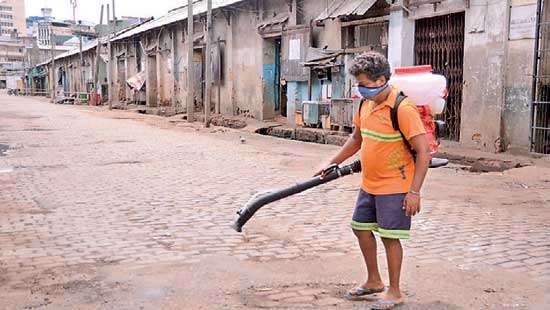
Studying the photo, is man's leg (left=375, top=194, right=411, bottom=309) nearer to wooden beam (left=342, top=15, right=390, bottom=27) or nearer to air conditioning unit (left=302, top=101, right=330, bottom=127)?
wooden beam (left=342, top=15, right=390, bottom=27)

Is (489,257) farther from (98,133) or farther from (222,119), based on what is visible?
(222,119)

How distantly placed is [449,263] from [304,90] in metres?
14.8

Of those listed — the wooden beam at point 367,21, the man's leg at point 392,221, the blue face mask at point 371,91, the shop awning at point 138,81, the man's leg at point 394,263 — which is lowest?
the man's leg at point 394,263

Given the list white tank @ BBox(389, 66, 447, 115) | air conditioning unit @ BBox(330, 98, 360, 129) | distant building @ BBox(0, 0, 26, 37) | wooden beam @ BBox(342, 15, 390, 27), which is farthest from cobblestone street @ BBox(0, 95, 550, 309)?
distant building @ BBox(0, 0, 26, 37)

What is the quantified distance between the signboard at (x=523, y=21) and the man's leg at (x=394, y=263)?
8.66 m

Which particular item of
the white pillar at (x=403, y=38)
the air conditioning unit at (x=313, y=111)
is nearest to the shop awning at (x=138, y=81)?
the air conditioning unit at (x=313, y=111)

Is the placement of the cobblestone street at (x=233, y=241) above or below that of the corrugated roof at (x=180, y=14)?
below

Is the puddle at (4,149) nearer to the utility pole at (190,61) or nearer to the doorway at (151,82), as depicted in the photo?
the utility pole at (190,61)

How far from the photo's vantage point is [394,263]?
12.4ft

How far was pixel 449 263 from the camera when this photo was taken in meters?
4.80

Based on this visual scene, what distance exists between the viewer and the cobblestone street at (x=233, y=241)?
13.5ft

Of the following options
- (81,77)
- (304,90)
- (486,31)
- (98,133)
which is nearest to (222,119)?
(304,90)

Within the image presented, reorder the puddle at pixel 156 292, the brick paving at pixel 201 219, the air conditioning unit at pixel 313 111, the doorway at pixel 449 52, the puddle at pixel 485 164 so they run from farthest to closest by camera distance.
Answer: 1. the air conditioning unit at pixel 313 111
2. the doorway at pixel 449 52
3. the puddle at pixel 485 164
4. the brick paving at pixel 201 219
5. the puddle at pixel 156 292

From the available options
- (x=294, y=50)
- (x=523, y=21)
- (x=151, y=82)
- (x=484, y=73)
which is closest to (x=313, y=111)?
(x=294, y=50)
